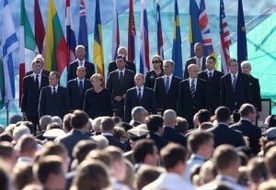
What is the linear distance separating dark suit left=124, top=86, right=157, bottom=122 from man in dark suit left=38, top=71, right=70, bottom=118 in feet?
3.59

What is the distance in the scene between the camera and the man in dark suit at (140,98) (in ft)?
76.6

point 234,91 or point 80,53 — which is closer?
point 234,91

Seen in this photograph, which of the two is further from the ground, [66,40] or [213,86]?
[66,40]

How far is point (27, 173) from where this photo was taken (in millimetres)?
11195

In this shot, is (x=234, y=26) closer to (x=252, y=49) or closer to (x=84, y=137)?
(x=252, y=49)

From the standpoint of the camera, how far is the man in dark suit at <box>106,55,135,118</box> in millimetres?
24266

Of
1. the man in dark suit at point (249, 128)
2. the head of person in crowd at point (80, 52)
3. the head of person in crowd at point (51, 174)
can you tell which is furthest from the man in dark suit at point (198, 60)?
the head of person in crowd at point (51, 174)

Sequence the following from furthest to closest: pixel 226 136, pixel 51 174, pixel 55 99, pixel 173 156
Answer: pixel 55 99, pixel 226 136, pixel 173 156, pixel 51 174

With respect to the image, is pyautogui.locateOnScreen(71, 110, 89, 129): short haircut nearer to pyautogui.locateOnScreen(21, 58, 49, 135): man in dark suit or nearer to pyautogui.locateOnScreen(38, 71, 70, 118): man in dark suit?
pyautogui.locateOnScreen(38, 71, 70, 118): man in dark suit

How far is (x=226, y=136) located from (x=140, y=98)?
658 centimetres

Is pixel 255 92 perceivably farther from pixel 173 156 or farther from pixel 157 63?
pixel 173 156

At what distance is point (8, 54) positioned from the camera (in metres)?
26.8

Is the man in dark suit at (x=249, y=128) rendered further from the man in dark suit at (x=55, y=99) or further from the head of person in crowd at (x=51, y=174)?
the head of person in crowd at (x=51, y=174)

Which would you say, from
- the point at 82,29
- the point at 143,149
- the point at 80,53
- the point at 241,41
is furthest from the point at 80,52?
the point at 143,149
